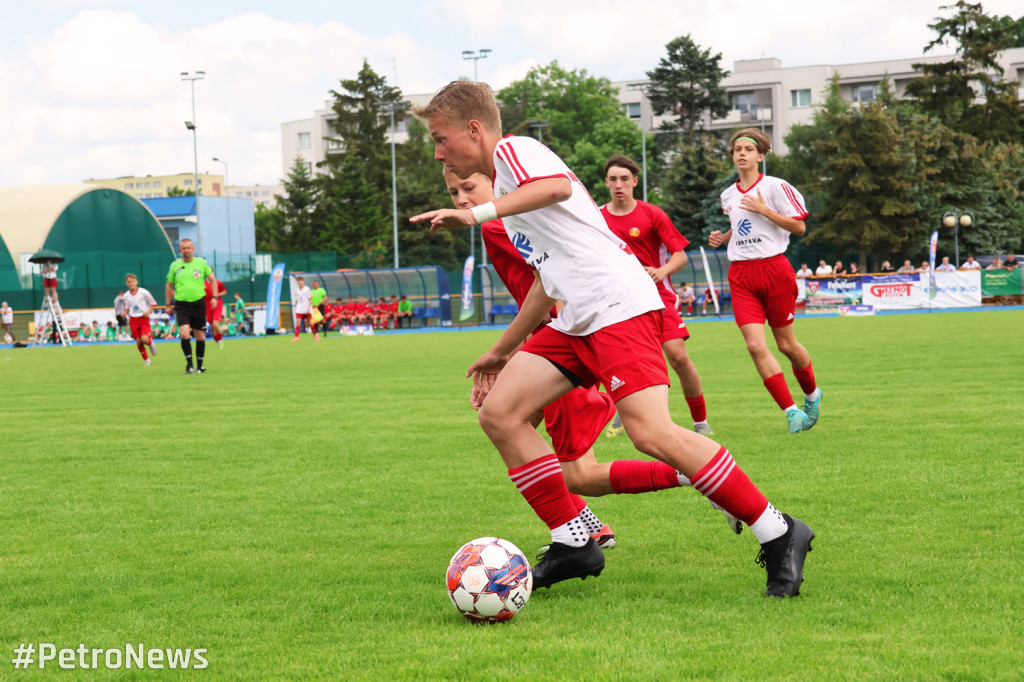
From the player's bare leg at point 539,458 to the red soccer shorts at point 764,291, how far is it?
14.5 feet

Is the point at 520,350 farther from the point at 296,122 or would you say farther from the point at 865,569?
the point at 296,122

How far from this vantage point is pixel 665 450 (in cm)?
383

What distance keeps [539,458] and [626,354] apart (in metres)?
0.63

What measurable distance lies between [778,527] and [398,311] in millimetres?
39405

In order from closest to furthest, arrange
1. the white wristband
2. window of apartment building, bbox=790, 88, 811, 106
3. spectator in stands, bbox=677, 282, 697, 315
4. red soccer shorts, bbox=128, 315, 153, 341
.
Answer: the white wristband, red soccer shorts, bbox=128, 315, 153, 341, spectator in stands, bbox=677, 282, 697, 315, window of apartment building, bbox=790, 88, 811, 106

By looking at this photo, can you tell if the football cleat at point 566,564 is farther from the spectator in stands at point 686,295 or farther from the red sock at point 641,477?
the spectator in stands at point 686,295

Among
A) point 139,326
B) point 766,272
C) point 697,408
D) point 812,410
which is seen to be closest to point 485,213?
point 697,408

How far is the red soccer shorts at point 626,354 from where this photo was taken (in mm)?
3887

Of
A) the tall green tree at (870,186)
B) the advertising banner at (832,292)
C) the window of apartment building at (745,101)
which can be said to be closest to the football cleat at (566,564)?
the advertising banner at (832,292)

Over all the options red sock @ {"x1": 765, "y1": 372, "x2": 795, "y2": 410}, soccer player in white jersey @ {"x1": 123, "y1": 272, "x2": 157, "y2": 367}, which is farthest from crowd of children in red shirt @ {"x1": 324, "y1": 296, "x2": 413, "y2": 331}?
red sock @ {"x1": 765, "y1": 372, "x2": 795, "y2": 410}

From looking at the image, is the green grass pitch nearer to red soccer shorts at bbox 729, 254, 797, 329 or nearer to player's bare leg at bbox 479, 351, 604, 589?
player's bare leg at bbox 479, 351, 604, 589

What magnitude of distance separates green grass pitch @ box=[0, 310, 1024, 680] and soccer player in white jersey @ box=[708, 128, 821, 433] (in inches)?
16.1

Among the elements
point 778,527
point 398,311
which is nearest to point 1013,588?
point 778,527

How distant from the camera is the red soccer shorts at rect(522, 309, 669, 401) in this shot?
153 inches
